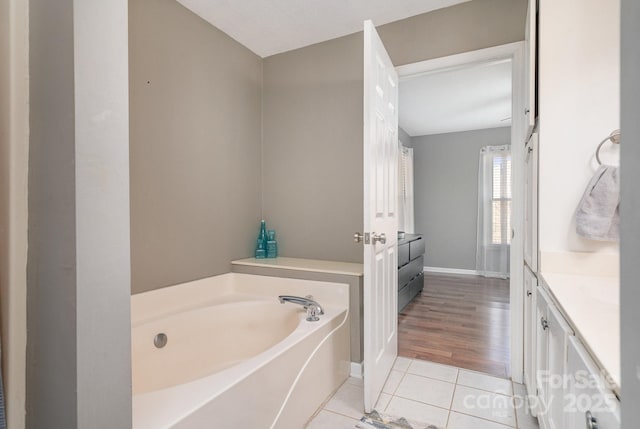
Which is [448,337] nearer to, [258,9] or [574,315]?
[574,315]

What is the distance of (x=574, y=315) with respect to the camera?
0.91m

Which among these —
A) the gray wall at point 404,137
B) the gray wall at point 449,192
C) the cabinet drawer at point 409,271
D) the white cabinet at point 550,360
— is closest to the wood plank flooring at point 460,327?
the cabinet drawer at point 409,271

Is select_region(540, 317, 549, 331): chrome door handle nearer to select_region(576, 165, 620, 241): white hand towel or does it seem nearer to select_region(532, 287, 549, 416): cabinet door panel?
select_region(532, 287, 549, 416): cabinet door panel

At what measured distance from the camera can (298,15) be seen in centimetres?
227

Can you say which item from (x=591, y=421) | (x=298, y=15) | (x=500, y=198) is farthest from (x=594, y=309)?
(x=500, y=198)

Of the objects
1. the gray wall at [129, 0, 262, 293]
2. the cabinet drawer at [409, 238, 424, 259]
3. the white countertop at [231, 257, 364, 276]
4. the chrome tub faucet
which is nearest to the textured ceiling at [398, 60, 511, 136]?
the gray wall at [129, 0, 262, 293]

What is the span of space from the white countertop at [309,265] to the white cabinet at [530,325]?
0.94 metres

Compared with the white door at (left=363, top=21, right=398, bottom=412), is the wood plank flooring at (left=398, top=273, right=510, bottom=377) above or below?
below

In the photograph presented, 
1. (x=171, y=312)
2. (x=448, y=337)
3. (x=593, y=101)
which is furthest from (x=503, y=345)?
(x=171, y=312)

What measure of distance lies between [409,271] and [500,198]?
8.27 ft

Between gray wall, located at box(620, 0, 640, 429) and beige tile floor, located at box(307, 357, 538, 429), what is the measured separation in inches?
60.8

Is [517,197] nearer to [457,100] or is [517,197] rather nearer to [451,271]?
[457,100]

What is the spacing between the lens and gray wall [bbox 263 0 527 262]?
7.63ft

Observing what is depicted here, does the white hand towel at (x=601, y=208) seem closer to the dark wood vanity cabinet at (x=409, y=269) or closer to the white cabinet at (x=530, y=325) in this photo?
the white cabinet at (x=530, y=325)
